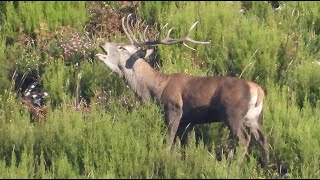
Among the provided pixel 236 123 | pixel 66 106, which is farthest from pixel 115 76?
pixel 236 123

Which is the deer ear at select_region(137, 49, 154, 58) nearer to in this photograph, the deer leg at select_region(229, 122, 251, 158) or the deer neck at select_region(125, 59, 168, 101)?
the deer neck at select_region(125, 59, 168, 101)

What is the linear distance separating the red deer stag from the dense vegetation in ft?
0.66

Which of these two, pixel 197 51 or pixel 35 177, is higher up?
pixel 197 51

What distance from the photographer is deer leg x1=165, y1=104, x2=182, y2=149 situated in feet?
47.7

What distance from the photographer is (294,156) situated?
551 inches

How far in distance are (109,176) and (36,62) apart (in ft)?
15.3


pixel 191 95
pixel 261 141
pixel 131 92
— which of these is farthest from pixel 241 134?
pixel 131 92

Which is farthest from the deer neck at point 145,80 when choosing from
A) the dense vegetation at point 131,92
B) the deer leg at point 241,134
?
the deer leg at point 241,134

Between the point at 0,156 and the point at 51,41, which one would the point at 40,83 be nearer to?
the point at 51,41

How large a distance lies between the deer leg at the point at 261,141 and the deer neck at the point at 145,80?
1384mm

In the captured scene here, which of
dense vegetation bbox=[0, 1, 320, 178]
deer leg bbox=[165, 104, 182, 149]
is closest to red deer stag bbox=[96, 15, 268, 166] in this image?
deer leg bbox=[165, 104, 182, 149]

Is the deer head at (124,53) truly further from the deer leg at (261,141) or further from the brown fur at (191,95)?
the deer leg at (261,141)

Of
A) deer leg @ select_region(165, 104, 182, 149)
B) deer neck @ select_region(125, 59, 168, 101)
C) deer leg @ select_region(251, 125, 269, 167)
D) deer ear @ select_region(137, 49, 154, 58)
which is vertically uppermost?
deer ear @ select_region(137, 49, 154, 58)

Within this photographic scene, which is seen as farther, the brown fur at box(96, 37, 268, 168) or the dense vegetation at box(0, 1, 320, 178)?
the brown fur at box(96, 37, 268, 168)
